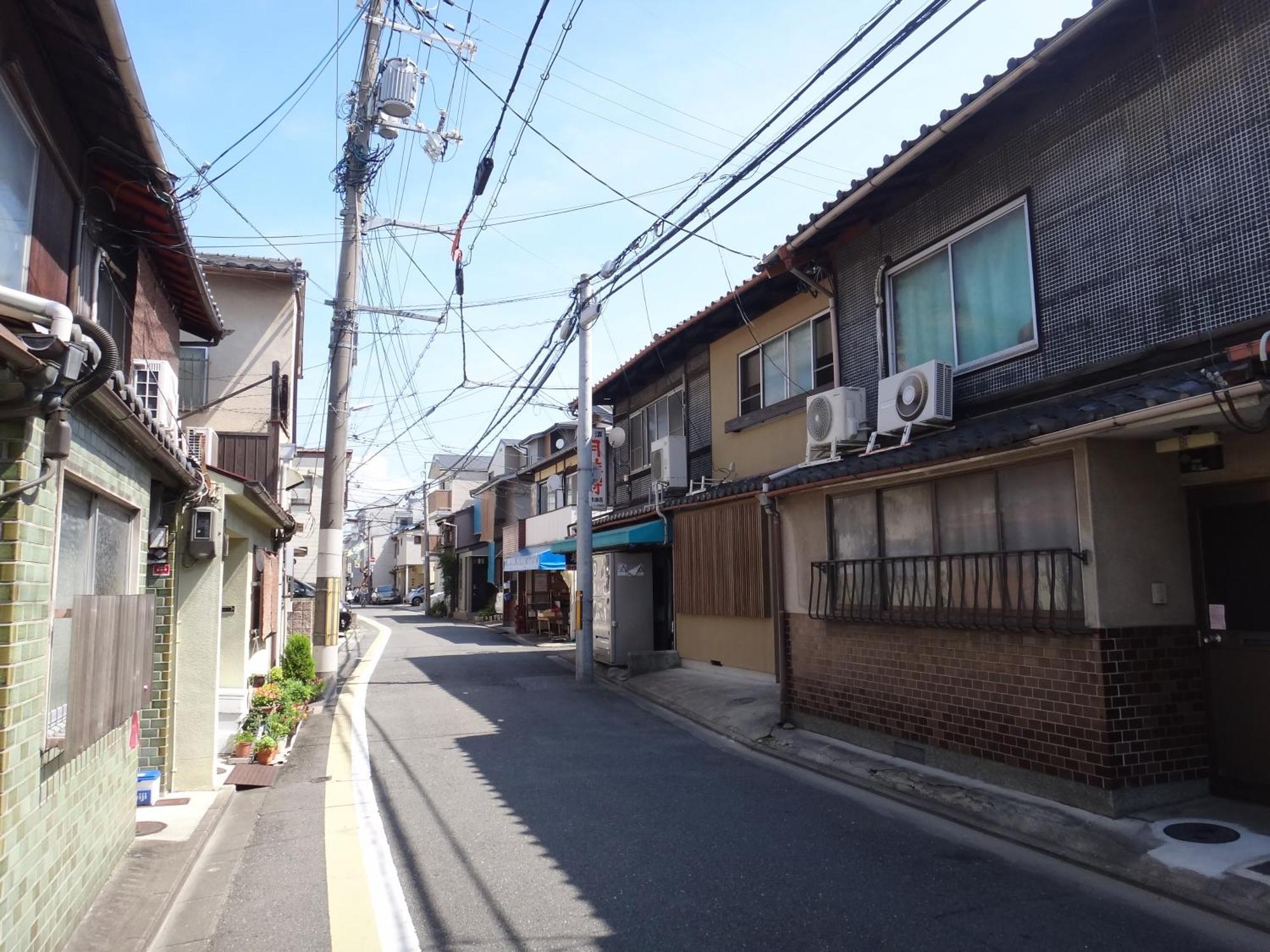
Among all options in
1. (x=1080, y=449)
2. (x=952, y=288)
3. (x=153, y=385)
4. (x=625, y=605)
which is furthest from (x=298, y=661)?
(x=1080, y=449)

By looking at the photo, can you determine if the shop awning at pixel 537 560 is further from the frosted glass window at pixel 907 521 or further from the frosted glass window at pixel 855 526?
the frosted glass window at pixel 907 521

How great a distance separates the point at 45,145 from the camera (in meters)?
5.54

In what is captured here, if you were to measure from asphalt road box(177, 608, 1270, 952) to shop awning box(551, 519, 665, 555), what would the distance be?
6.58 meters

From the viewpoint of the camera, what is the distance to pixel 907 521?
28.9 feet

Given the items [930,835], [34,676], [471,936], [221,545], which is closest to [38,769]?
[34,676]

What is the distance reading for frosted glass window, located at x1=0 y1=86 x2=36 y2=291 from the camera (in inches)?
197

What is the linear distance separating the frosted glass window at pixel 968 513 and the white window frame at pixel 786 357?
372cm

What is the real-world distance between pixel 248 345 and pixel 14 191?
10.5 m

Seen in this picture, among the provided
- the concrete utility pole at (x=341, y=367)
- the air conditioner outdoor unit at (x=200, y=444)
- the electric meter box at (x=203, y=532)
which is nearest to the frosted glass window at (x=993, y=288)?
the electric meter box at (x=203, y=532)

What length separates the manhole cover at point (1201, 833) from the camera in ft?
18.5

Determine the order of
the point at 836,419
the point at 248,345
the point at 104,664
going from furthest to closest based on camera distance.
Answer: the point at 248,345, the point at 836,419, the point at 104,664

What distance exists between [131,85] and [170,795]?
6.24 meters

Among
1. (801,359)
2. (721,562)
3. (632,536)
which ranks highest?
(801,359)

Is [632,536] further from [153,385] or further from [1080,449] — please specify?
[1080,449]
